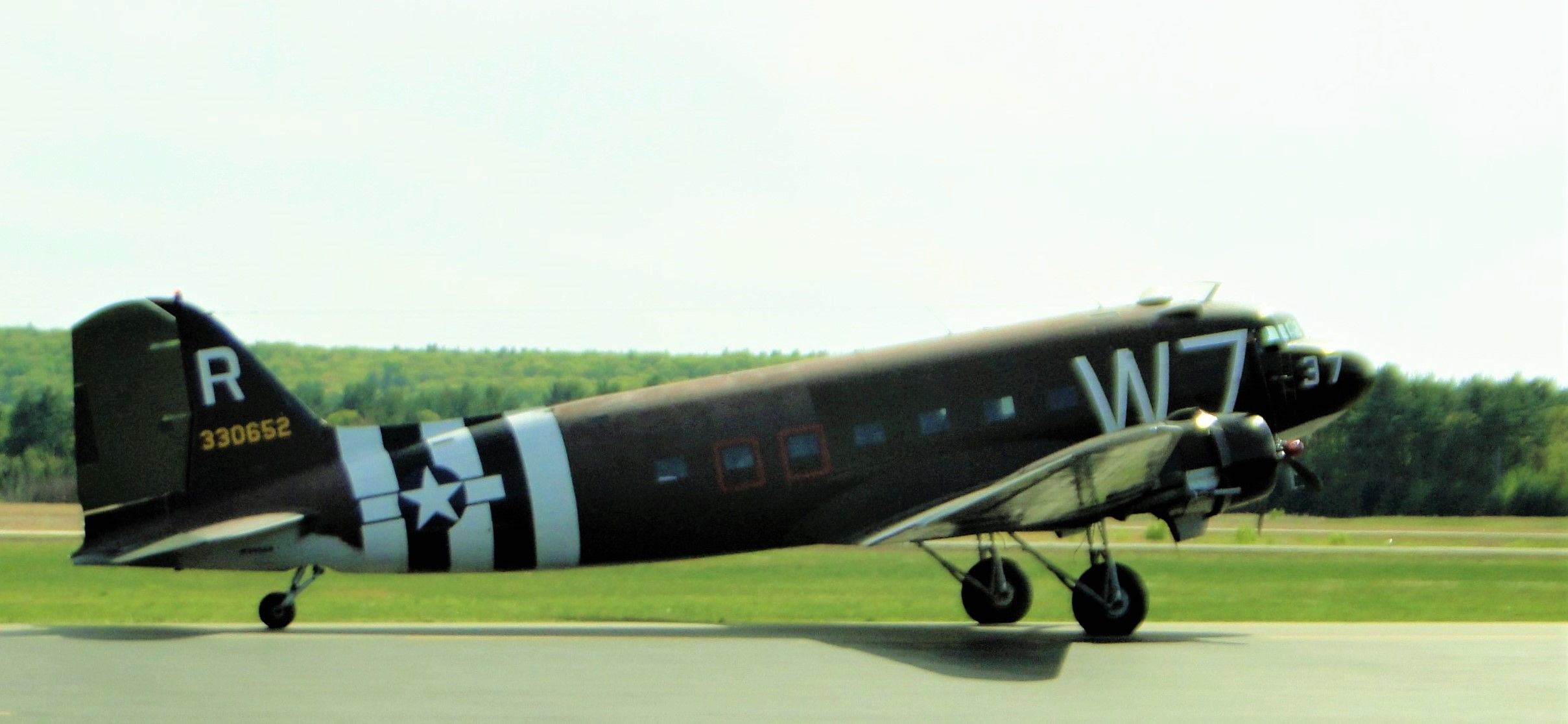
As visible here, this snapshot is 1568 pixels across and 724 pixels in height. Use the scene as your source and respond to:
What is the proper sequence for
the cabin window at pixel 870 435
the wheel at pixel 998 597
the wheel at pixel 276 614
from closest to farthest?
the wheel at pixel 276 614
the cabin window at pixel 870 435
the wheel at pixel 998 597

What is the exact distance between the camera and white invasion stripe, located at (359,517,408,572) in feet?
72.1

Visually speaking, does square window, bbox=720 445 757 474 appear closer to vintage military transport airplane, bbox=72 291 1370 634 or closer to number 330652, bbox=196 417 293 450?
vintage military transport airplane, bbox=72 291 1370 634

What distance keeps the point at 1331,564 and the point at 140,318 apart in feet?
101

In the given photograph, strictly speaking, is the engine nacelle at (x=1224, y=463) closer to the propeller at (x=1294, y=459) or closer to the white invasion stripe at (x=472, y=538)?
the propeller at (x=1294, y=459)

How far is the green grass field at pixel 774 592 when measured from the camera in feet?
91.6

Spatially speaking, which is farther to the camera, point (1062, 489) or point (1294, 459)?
point (1294, 459)

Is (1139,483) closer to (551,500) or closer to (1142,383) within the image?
(1142,383)

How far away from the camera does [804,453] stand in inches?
904

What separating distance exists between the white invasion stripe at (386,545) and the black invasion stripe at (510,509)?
1222 millimetres

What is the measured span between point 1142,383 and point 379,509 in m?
10.9

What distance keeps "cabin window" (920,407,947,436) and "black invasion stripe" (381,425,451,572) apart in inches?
265

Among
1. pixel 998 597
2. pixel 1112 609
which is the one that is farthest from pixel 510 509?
pixel 1112 609

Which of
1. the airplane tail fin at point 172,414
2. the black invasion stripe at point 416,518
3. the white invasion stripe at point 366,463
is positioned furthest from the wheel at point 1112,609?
the airplane tail fin at point 172,414

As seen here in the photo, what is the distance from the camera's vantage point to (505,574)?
1340 inches
